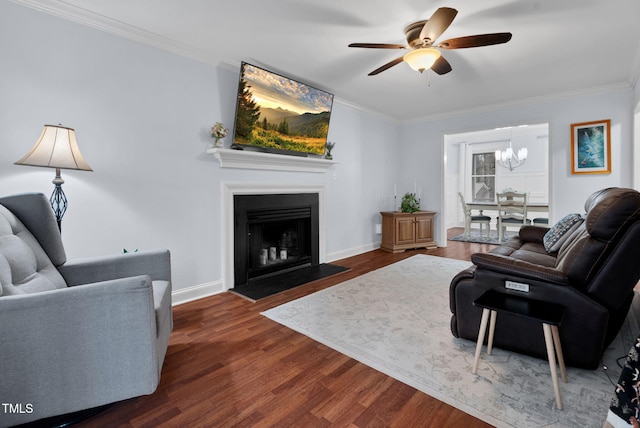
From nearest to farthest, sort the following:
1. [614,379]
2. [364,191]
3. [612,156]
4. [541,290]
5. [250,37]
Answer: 1. [614,379]
2. [541,290]
3. [250,37]
4. [612,156]
5. [364,191]

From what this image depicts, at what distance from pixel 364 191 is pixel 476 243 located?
2.70m

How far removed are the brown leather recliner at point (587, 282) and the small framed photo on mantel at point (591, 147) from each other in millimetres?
3274

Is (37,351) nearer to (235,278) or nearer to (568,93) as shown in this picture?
(235,278)

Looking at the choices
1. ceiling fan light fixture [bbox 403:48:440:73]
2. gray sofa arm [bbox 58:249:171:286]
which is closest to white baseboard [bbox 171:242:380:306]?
gray sofa arm [bbox 58:249:171:286]

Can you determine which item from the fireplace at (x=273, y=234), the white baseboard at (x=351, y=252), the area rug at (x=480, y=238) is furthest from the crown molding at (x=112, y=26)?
the area rug at (x=480, y=238)

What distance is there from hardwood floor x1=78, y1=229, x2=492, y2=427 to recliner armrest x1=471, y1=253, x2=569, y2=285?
88cm

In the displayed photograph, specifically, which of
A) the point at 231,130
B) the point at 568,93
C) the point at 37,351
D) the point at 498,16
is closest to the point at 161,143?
the point at 231,130

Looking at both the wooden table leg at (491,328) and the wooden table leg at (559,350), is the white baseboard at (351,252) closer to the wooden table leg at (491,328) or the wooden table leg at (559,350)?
the wooden table leg at (491,328)

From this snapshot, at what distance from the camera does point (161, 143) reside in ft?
9.32

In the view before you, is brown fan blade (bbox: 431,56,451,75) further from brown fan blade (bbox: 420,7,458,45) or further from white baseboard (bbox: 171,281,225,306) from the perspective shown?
A: white baseboard (bbox: 171,281,225,306)

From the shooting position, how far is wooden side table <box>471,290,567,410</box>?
1507mm

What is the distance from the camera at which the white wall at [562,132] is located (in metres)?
4.14

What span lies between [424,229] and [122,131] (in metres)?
4.79

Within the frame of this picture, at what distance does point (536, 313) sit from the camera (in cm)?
159
